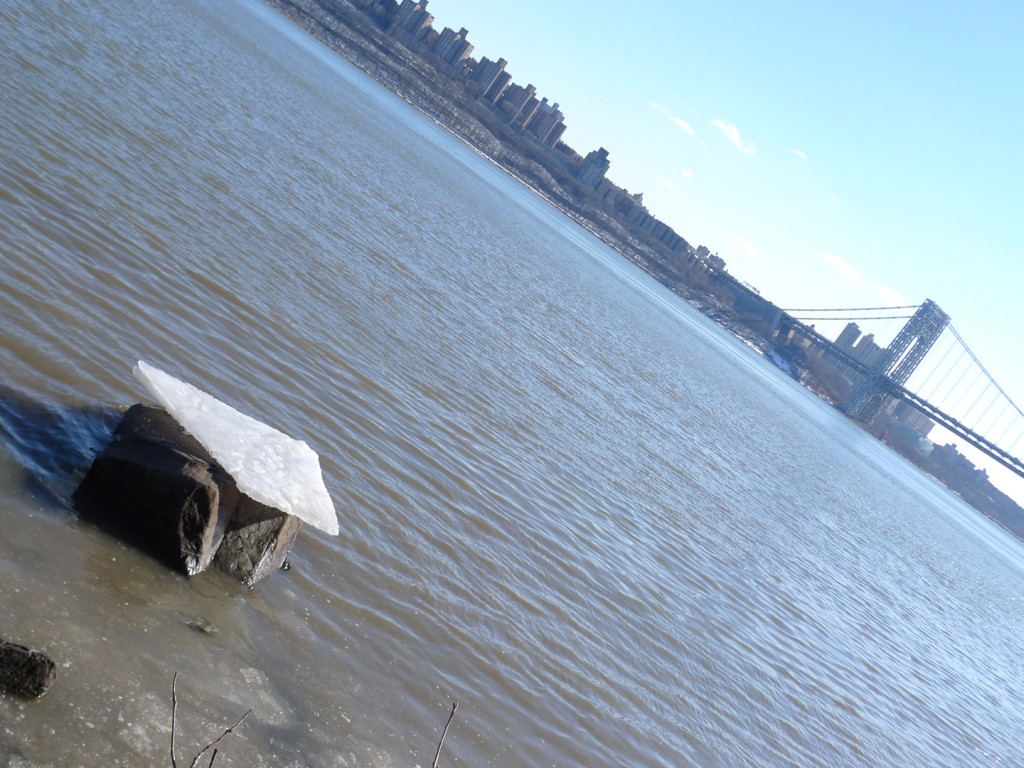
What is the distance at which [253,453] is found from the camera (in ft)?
16.9

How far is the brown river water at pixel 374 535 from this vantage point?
4.09 m

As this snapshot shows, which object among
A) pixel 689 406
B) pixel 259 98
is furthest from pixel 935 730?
pixel 259 98

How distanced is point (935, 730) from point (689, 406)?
623 inches

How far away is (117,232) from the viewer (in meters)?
8.93

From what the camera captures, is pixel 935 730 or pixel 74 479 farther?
pixel 935 730

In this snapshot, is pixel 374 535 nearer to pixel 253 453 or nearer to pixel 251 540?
pixel 253 453

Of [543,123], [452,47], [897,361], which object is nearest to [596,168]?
[543,123]

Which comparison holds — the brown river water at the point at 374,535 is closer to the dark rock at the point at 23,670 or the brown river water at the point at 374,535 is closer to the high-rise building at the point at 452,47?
the dark rock at the point at 23,670

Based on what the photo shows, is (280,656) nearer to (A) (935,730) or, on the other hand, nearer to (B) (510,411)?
(B) (510,411)

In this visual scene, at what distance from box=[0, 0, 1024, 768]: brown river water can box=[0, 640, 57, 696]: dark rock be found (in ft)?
0.21

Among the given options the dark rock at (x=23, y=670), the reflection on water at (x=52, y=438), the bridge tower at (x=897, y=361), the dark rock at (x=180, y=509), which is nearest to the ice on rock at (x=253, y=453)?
the dark rock at (x=180, y=509)

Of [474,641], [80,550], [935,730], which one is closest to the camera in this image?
[80,550]

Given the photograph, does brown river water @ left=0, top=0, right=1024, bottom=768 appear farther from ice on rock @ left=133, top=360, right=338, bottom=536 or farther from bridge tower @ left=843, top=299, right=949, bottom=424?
bridge tower @ left=843, top=299, right=949, bottom=424

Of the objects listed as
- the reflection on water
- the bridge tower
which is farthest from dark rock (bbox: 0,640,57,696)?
the bridge tower
